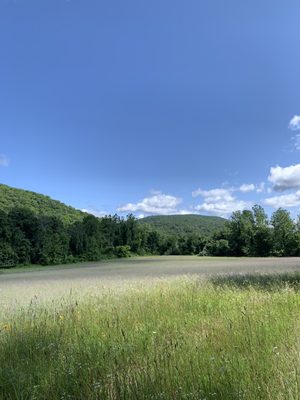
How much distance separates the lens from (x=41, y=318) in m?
8.68

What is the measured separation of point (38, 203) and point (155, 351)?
370 ft

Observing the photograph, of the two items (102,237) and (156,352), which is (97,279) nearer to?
(156,352)

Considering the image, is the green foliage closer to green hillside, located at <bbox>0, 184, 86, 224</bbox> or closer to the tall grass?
green hillside, located at <bbox>0, 184, 86, 224</bbox>

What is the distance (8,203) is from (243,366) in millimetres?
97668

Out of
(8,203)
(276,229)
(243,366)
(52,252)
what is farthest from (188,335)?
(276,229)

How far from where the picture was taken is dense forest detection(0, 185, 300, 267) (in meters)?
73.5

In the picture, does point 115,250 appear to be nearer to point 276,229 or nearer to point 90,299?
point 276,229

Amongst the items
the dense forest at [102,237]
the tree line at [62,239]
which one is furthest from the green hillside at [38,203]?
the tree line at [62,239]

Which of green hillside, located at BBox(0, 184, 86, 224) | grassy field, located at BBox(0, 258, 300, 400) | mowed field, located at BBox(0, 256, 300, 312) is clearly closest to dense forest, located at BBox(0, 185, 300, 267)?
green hillside, located at BBox(0, 184, 86, 224)

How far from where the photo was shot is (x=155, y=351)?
5.31 meters

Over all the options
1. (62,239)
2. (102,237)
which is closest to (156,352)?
(62,239)

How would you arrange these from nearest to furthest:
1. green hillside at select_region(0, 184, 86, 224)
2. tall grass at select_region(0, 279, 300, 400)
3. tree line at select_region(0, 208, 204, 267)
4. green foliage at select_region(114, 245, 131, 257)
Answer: tall grass at select_region(0, 279, 300, 400) → tree line at select_region(0, 208, 204, 267) → green hillside at select_region(0, 184, 86, 224) → green foliage at select_region(114, 245, 131, 257)

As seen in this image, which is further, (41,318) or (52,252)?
(52,252)

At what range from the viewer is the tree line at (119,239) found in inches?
2867
